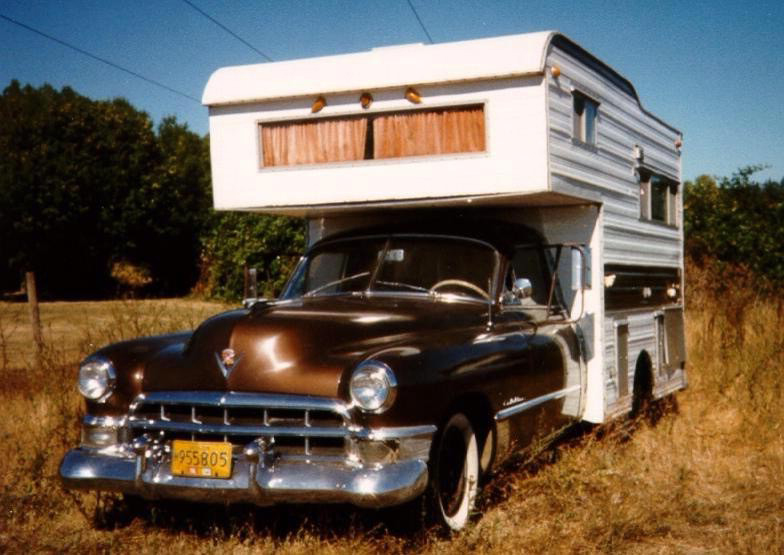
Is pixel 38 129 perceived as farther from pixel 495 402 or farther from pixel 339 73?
pixel 495 402

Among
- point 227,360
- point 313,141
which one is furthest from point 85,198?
point 227,360

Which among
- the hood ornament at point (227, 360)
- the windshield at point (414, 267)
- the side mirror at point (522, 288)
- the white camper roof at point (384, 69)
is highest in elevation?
the white camper roof at point (384, 69)

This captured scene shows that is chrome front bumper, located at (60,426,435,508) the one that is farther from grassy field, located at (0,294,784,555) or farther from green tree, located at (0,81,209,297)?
green tree, located at (0,81,209,297)

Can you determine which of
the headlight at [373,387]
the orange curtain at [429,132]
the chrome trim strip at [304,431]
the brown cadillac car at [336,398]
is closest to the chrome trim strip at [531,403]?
the brown cadillac car at [336,398]

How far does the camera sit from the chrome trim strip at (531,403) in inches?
213

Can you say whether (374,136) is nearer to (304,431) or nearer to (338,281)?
(338,281)

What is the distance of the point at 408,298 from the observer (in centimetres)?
591

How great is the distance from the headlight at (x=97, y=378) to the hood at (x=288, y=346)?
0.27 meters

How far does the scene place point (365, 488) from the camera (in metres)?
4.27

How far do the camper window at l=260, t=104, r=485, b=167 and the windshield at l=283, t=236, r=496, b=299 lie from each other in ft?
2.18

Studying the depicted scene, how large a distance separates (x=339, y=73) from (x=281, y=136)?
0.67 m

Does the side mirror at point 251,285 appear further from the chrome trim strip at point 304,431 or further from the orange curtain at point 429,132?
the chrome trim strip at point 304,431

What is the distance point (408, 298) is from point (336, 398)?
1.56 m

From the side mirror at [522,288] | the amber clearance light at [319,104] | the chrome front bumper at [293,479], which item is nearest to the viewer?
the chrome front bumper at [293,479]
